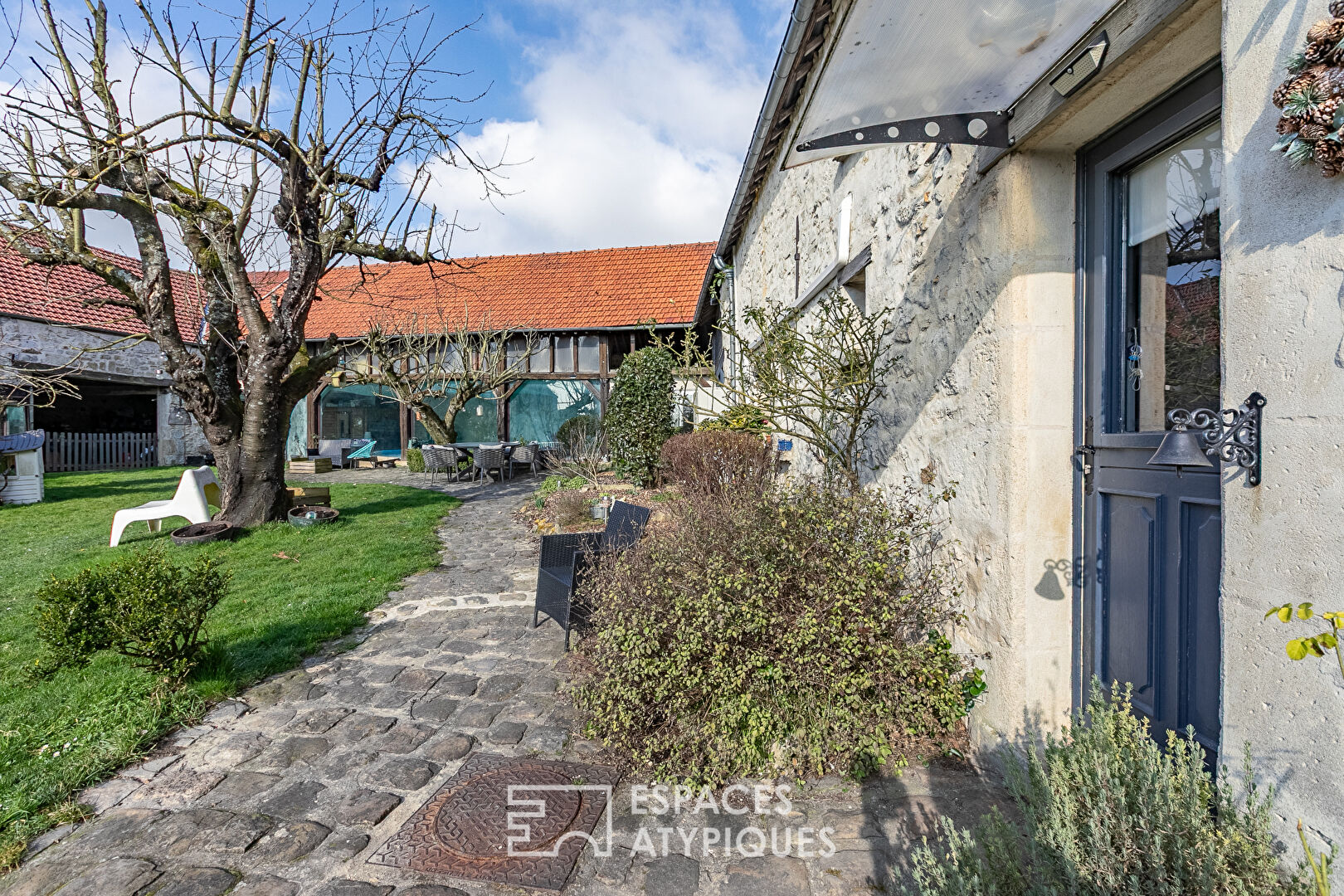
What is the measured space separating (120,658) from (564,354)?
1352 centimetres

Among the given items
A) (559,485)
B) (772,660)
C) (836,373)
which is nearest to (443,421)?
(559,485)

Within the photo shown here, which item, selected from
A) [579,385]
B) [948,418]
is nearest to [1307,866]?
[948,418]

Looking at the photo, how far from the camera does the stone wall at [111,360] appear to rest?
1458 cm

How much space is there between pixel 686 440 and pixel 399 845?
5735 mm

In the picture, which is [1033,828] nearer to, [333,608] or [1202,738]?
[1202,738]

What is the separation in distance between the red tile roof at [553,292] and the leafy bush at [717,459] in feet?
27.5

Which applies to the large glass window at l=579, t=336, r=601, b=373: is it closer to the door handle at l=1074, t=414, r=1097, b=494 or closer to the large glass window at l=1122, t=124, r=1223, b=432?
the door handle at l=1074, t=414, r=1097, b=494

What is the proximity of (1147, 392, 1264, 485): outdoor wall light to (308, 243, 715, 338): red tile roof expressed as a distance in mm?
13895

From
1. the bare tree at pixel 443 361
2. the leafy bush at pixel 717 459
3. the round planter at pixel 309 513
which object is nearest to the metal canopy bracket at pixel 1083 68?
the leafy bush at pixel 717 459

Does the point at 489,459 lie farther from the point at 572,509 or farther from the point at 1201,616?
the point at 1201,616

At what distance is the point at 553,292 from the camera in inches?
688

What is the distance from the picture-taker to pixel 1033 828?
180 centimetres

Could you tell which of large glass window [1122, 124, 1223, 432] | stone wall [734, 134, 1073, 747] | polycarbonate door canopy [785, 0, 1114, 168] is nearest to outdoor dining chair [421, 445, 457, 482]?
stone wall [734, 134, 1073, 747]

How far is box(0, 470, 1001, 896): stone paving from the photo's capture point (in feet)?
6.70
